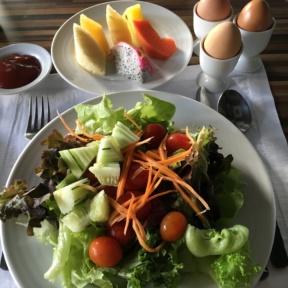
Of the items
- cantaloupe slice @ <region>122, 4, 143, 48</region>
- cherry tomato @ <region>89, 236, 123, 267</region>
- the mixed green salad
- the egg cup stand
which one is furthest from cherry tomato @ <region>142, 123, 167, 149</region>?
cantaloupe slice @ <region>122, 4, 143, 48</region>

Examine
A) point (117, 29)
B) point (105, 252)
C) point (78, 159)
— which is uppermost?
point (117, 29)

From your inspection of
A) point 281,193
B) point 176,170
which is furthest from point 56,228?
point 281,193

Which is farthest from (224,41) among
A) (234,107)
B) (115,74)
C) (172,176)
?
(172,176)

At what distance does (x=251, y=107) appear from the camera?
1167 mm

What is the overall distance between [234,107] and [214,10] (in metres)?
0.34

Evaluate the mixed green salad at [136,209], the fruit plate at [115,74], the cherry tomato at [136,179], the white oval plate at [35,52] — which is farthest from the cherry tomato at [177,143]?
the white oval plate at [35,52]

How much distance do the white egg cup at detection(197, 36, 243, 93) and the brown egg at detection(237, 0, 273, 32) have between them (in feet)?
0.36

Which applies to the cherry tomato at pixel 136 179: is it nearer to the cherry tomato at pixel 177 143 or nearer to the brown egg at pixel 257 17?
the cherry tomato at pixel 177 143

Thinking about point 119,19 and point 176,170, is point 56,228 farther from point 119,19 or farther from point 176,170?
point 119,19

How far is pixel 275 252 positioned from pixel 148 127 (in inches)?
17.4

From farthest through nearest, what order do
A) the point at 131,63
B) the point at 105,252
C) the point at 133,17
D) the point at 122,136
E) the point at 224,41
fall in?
the point at 133,17, the point at 131,63, the point at 224,41, the point at 122,136, the point at 105,252

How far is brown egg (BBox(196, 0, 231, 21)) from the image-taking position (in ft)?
3.87

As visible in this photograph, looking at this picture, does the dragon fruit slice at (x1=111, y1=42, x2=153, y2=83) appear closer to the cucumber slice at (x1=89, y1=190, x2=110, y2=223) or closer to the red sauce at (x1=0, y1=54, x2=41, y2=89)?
the red sauce at (x1=0, y1=54, x2=41, y2=89)

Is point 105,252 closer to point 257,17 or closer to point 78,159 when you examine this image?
point 78,159
